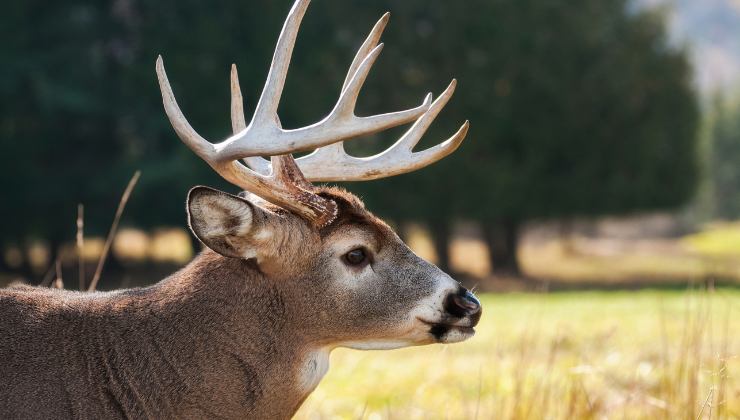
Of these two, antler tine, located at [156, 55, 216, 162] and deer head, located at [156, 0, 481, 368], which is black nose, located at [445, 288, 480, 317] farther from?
antler tine, located at [156, 55, 216, 162]

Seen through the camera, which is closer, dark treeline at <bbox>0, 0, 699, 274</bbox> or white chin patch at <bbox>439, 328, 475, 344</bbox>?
white chin patch at <bbox>439, 328, 475, 344</bbox>

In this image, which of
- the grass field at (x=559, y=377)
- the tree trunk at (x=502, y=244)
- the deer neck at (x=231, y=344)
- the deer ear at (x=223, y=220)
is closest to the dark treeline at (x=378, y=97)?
the tree trunk at (x=502, y=244)

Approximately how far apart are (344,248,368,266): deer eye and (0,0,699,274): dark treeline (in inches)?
818

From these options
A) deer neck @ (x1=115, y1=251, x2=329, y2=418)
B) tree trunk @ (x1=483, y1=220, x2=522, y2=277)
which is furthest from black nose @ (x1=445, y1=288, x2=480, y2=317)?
tree trunk @ (x1=483, y1=220, x2=522, y2=277)

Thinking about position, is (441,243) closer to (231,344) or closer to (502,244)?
(502,244)

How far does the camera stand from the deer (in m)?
3.50

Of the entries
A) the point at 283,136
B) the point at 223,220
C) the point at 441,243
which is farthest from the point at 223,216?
the point at 441,243

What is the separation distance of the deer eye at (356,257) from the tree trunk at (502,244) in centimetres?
2719

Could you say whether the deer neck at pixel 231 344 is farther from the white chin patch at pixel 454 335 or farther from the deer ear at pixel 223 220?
the white chin patch at pixel 454 335

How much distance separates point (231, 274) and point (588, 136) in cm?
2645

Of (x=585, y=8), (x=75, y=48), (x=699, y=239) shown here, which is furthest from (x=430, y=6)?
(x=699, y=239)

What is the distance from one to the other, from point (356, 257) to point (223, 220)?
0.57m

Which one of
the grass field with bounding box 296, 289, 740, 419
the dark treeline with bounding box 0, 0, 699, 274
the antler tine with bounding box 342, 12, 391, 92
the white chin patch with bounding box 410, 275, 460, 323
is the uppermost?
the dark treeline with bounding box 0, 0, 699, 274

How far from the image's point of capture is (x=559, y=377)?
6031mm
